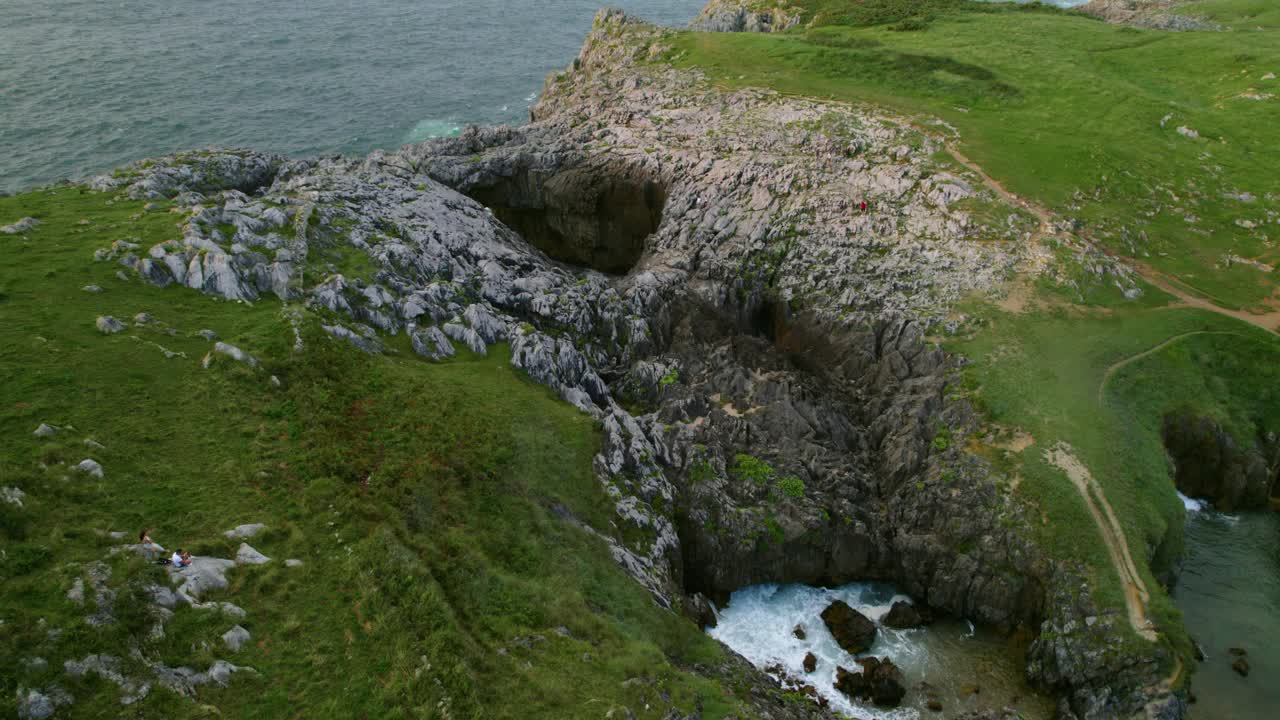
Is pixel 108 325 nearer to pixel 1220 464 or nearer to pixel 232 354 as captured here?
pixel 232 354

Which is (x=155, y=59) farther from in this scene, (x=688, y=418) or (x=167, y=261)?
(x=688, y=418)

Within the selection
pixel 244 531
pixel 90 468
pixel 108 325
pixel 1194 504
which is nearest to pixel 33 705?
pixel 244 531

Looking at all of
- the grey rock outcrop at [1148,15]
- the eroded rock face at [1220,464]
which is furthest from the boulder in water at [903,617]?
the grey rock outcrop at [1148,15]

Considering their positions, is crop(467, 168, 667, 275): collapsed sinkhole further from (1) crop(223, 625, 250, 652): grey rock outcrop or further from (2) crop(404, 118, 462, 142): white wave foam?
(1) crop(223, 625, 250, 652): grey rock outcrop

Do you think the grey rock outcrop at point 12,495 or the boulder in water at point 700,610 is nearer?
the grey rock outcrop at point 12,495

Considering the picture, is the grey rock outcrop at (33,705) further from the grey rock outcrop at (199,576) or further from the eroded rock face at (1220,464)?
the eroded rock face at (1220,464)
